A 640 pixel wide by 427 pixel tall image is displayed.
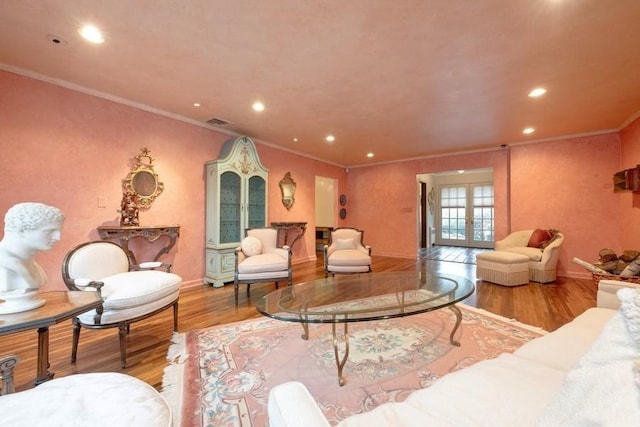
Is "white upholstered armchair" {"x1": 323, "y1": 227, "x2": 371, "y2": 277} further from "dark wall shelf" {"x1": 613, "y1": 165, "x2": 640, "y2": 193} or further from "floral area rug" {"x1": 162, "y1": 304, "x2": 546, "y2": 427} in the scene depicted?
"dark wall shelf" {"x1": 613, "y1": 165, "x2": 640, "y2": 193}

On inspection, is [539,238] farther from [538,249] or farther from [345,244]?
[345,244]

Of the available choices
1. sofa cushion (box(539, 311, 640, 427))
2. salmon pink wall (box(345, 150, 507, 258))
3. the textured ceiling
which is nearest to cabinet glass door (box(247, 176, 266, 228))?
the textured ceiling

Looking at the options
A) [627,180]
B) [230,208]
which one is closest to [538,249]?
[627,180]

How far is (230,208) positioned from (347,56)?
9.46ft

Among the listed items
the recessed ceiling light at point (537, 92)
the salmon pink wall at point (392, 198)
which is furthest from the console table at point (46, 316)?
the salmon pink wall at point (392, 198)

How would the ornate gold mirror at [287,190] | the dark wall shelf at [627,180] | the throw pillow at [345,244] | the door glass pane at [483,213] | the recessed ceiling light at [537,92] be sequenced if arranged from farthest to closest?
the door glass pane at [483,213]
the ornate gold mirror at [287,190]
the throw pillow at [345,244]
the dark wall shelf at [627,180]
the recessed ceiling light at [537,92]

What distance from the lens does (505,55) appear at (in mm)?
2330

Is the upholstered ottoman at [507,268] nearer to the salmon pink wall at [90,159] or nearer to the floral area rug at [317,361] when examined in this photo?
the floral area rug at [317,361]

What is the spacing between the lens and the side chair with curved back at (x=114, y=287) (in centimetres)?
188

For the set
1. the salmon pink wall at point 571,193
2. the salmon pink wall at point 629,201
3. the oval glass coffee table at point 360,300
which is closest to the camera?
the oval glass coffee table at point 360,300

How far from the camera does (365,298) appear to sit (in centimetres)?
236

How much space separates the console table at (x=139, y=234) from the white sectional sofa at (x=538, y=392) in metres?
2.89

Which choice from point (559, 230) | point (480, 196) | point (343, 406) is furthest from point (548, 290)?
point (480, 196)

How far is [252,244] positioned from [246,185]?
1.21m
